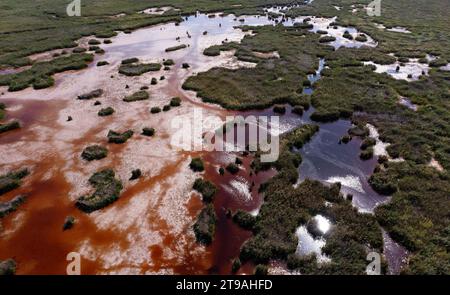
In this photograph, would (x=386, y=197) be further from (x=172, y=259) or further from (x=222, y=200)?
(x=172, y=259)

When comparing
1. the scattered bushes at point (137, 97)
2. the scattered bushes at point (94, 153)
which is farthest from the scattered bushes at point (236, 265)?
the scattered bushes at point (137, 97)

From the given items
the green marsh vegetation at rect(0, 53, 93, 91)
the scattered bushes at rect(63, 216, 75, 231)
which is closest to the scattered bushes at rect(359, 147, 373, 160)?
the scattered bushes at rect(63, 216, 75, 231)

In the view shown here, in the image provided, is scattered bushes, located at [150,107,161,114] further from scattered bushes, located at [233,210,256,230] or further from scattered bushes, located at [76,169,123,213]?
scattered bushes, located at [233,210,256,230]

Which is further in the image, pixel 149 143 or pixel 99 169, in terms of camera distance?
pixel 149 143

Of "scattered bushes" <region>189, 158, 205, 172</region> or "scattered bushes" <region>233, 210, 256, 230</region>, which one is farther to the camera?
"scattered bushes" <region>189, 158, 205, 172</region>

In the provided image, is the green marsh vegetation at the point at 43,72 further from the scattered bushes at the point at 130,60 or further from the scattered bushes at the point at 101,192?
the scattered bushes at the point at 101,192

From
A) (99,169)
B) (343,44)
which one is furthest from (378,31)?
(99,169)
